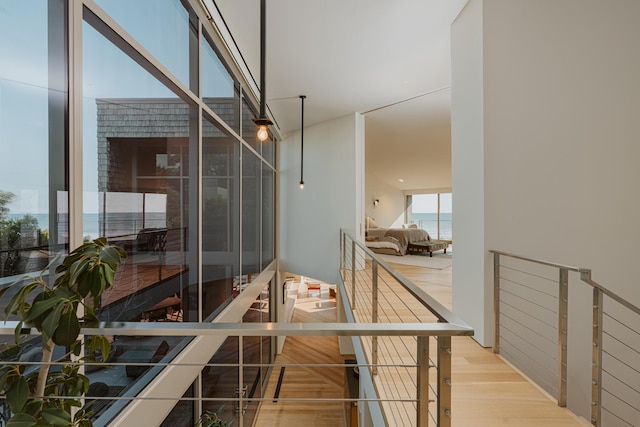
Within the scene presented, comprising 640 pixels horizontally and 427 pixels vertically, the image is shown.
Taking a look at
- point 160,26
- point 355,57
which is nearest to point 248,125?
point 355,57

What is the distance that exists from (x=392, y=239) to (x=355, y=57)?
4.84 m

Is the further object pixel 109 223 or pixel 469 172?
pixel 469 172

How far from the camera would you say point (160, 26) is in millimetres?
1736

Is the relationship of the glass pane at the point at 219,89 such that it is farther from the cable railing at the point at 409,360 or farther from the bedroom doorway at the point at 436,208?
the bedroom doorway at the point at 436,208

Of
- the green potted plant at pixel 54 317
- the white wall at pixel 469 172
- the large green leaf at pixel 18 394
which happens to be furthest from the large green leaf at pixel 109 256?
the white wall at pixel 469 172

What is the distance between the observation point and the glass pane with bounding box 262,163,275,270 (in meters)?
4.91

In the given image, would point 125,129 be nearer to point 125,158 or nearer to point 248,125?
point 125,158

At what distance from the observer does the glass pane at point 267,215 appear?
4.91 m

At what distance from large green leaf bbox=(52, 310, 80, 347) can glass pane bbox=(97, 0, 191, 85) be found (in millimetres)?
1348

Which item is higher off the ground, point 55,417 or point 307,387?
point 55,417

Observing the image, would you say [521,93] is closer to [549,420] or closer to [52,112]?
[549,420]

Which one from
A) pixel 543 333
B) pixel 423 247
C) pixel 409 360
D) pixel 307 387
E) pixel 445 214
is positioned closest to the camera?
pixel 409 360

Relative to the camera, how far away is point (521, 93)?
2270 mm

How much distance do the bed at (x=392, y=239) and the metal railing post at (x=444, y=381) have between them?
20.3 feet
